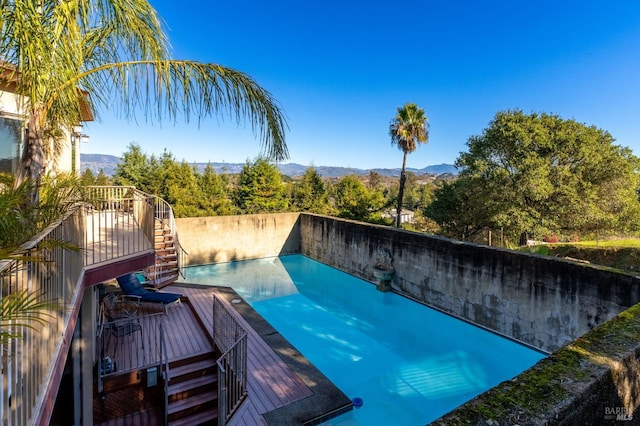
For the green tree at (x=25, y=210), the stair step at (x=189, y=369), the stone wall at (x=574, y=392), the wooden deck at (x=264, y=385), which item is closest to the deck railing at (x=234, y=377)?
the wooden deck at (x=264, y=385)

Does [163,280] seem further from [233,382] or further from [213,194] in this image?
[213,194]

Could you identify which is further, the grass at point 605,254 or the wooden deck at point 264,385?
the grass at point 605,254

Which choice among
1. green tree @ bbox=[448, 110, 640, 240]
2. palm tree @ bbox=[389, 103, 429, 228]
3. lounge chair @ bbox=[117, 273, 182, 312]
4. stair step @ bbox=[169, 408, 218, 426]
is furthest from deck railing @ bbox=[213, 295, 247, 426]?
palm tree @ bbox=[389, 103, 429, 228]

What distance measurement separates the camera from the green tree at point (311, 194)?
22.4 metres

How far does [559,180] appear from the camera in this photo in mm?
11117

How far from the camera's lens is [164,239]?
8023mm

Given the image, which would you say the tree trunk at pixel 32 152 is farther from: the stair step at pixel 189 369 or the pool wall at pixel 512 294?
the pool wall at pixel 512 294

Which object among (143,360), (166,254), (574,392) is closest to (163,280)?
(166,254)

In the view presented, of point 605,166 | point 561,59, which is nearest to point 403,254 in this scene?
point 605,166

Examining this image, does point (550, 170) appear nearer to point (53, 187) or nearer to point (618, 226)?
point (618, 226)

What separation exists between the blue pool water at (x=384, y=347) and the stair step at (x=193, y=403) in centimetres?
199

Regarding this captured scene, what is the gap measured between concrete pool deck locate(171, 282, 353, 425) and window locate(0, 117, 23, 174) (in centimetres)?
523

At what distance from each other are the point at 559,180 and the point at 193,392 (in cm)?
1281

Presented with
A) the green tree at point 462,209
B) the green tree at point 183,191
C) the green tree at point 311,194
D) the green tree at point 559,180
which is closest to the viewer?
the green tree at point 559,180
